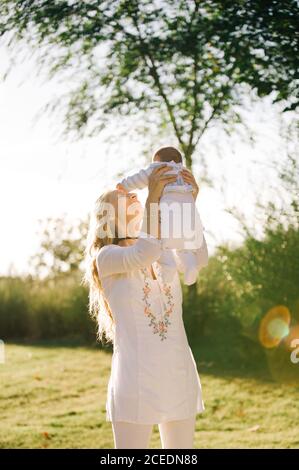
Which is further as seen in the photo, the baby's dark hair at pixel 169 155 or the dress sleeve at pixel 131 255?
the baby's dark hair at pixel 169 155

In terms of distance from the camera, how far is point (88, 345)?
11.5 m

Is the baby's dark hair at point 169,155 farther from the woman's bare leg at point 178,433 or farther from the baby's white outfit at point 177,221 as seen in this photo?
the woman's bare leg at point 178,433

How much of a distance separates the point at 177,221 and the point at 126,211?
212 mm

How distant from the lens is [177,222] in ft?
9.21

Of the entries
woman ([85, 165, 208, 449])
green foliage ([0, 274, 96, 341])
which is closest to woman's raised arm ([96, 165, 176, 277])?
woman ([85, 165, 208, 449])

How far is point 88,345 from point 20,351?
113 cm

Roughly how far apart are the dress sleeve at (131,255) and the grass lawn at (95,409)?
2948 mm

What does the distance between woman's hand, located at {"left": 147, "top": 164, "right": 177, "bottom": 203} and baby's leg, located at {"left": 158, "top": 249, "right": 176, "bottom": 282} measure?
238 millimetres

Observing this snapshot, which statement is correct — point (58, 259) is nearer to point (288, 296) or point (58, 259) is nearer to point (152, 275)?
point (288, 296)

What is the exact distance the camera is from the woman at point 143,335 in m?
2.61

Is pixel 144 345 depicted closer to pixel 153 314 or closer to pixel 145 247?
pixel 153 314

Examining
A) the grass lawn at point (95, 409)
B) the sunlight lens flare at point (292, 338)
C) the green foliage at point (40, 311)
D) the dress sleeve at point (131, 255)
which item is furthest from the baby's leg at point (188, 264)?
the green foliage at point (40, 311)

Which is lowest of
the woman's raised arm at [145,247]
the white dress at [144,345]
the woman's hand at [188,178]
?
the white dress at [144,345]

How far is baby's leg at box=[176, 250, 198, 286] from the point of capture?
9.32ft
